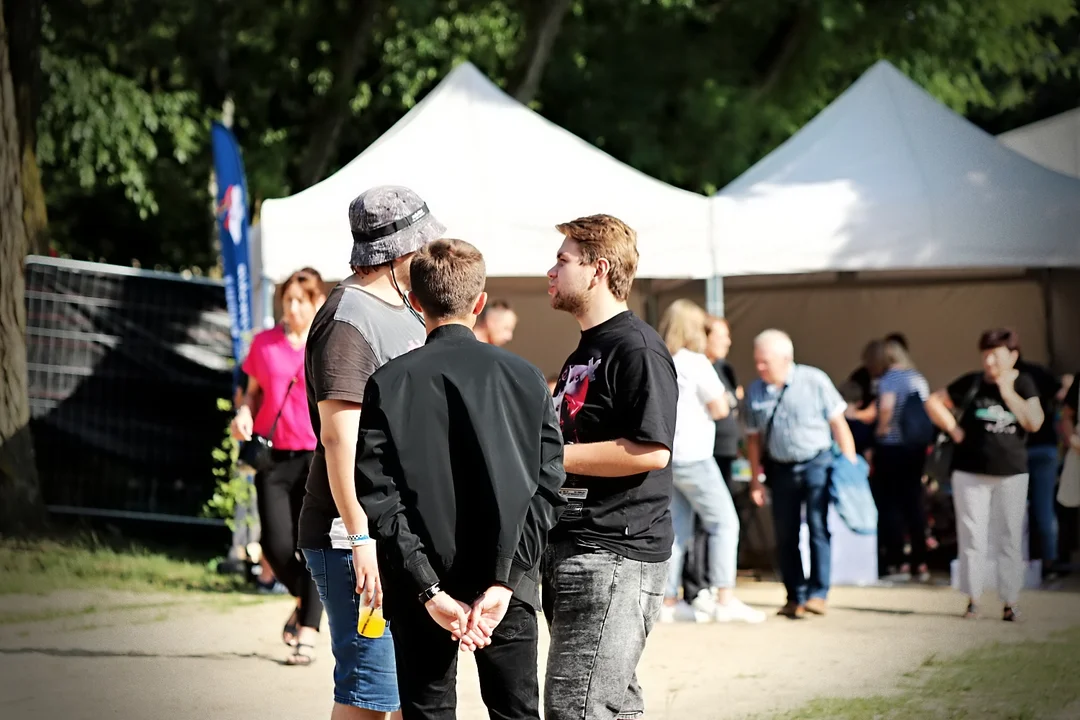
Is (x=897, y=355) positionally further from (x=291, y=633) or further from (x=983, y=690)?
(x=291, y=633)

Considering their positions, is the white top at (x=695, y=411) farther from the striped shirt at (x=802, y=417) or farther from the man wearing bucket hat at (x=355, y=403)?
the man wearing bucket hat at (x=355, y=403)

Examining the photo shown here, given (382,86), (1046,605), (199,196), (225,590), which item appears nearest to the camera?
(1046,605)

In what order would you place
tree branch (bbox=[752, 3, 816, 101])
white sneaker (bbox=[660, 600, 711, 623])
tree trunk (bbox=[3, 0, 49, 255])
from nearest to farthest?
1. white sneaker (bbox=[660, 600, 711, 623])
2. tree trunk (bbox=[3, 0, 49, 255])
3. tree branch (bbox=[752, 3, 816, 101])

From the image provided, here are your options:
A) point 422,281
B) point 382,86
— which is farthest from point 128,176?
point 422,281

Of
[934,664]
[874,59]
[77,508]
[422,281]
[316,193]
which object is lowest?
[934,664]

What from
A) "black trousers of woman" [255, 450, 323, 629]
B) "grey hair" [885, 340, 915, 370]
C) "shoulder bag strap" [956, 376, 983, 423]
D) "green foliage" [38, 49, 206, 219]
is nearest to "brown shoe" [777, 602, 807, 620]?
"shoulder bag strap" [956, 376, 983, 423]

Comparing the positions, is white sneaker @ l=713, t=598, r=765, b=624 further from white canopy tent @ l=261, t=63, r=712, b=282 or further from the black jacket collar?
the black jacket collar

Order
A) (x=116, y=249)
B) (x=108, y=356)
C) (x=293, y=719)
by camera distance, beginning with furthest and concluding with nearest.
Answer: (x=116, y=249), (x=108, y=356), (x=293, y=719)

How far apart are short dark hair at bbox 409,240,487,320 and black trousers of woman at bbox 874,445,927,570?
7223mm

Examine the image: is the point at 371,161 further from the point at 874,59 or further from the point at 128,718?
the point at 874,59

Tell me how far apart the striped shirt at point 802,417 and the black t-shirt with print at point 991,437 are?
71cm

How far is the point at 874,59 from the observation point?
17984 millimetres

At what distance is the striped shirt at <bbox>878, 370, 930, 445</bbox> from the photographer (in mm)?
9852

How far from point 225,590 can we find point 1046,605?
505cm
